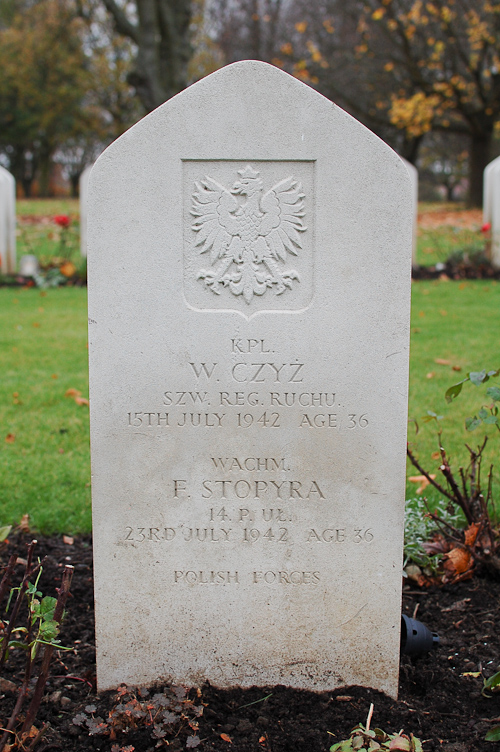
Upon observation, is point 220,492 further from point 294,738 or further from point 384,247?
point 384,247

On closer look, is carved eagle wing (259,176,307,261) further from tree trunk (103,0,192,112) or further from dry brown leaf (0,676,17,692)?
tree trunk (103,0,192,112)

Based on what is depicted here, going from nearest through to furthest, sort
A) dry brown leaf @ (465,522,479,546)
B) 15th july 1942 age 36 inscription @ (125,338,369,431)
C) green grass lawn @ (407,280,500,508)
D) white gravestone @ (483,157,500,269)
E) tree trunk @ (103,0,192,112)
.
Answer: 15th july 1942 age 36 inscription @ (125,338,369,431)
dry brown leaf @ (465,522,479,546)
green grass lawn @ (407,280,500,508)
white gravestone @ (483,157,500,269)
tree trunk @ (103,0,192,112)

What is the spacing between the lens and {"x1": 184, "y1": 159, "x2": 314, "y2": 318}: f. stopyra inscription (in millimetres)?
2316

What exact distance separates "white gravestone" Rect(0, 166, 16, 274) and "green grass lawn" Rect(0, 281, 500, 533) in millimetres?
1591

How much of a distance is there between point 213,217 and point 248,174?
0.61 feet

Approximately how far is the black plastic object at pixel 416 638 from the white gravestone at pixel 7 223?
9.61 meters

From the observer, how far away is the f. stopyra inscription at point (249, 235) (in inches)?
91.2

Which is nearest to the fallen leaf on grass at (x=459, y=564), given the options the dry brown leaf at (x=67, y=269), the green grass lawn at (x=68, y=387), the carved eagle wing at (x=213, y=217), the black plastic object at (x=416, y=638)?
the black plastic object at (x=416, y=638)

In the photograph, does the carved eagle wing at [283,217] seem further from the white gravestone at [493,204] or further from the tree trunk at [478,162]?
the tree trunk at [478,162]

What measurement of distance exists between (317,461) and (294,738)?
2.96 ft

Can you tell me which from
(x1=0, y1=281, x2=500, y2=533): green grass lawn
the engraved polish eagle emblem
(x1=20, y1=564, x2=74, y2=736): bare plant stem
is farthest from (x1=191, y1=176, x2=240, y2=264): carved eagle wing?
(x1=0, y1=281, x2=500, y2=533): green grass lawn

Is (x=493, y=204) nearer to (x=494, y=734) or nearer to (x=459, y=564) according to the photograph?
(x=459, y=564)

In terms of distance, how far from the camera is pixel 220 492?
8.02 ft

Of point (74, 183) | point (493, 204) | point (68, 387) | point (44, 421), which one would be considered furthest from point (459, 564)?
point (74, 183)
